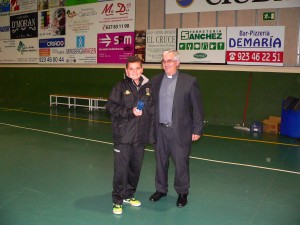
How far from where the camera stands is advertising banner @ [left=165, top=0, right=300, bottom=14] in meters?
8.65

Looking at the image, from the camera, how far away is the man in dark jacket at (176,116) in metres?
3.65

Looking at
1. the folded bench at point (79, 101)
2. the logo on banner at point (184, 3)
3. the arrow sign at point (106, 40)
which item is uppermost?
the logo on banner at point (184, 3)

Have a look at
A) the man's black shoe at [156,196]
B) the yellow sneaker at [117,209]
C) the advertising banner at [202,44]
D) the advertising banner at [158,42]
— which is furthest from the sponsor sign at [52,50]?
the yellow sneaker at [117,209]

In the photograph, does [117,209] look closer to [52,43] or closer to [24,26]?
[52,43]

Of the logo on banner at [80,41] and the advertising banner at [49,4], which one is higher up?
the advertising banner at [49,4]

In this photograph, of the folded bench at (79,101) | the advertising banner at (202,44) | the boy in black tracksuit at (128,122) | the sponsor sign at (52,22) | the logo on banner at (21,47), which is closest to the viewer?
the boy in black tracksuit at (128,122)

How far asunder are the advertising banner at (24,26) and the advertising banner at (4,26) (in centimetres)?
31

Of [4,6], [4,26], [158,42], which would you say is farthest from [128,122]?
[4,6]

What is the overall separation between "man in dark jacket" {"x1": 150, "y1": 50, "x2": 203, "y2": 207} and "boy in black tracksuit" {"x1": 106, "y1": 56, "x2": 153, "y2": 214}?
0.64ft

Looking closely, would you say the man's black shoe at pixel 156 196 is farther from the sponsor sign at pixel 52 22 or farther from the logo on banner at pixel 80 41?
the sponsor sign at pixel 52 22

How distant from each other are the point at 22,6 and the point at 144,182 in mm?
12758

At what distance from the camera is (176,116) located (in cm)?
368

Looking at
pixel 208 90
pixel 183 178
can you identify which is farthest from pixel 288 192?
pixel 208 90

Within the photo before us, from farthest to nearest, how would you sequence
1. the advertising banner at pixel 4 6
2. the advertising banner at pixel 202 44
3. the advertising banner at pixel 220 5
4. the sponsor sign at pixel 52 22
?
1. the advertising banner at pixel 4 6
2. the sponsor sign at pixel 52 22
3. the advertising banner at pixel 202 44
4. the advertising banner at pixel 220 5
